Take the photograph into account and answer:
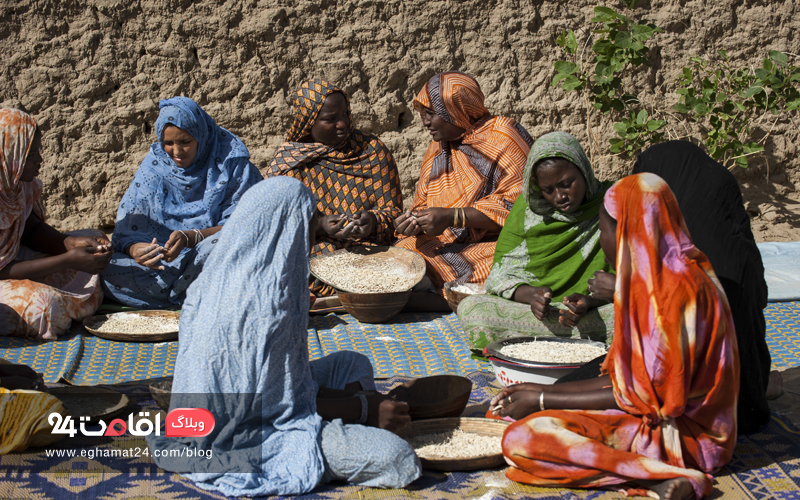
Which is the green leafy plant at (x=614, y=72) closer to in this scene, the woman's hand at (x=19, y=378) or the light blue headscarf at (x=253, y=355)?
the light blue headscarf at (x=253, y=355)

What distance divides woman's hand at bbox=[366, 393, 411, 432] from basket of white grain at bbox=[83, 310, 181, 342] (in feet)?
6.52

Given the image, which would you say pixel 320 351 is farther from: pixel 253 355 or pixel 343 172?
pixel 253 355

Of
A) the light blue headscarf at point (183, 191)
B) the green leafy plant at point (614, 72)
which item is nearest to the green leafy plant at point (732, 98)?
the green leafy plant at point (614, 72)

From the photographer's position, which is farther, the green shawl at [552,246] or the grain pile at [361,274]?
the grain pile at [361,274]

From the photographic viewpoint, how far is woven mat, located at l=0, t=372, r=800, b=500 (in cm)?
247

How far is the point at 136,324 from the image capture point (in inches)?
181

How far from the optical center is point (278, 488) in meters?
2.43

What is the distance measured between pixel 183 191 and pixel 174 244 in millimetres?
551

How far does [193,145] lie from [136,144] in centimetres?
135

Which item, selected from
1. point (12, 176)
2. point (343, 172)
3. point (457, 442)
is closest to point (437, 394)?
point (457, 442)

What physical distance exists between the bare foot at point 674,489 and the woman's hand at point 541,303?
59.6 inches

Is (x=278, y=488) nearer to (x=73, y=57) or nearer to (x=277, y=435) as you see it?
(x=277, y=435)

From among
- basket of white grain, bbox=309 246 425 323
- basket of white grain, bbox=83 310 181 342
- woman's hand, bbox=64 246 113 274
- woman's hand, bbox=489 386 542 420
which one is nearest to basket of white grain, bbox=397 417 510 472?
woman's hand, bbox=489 386 542 420

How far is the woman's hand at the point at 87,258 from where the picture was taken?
450 centimetres
